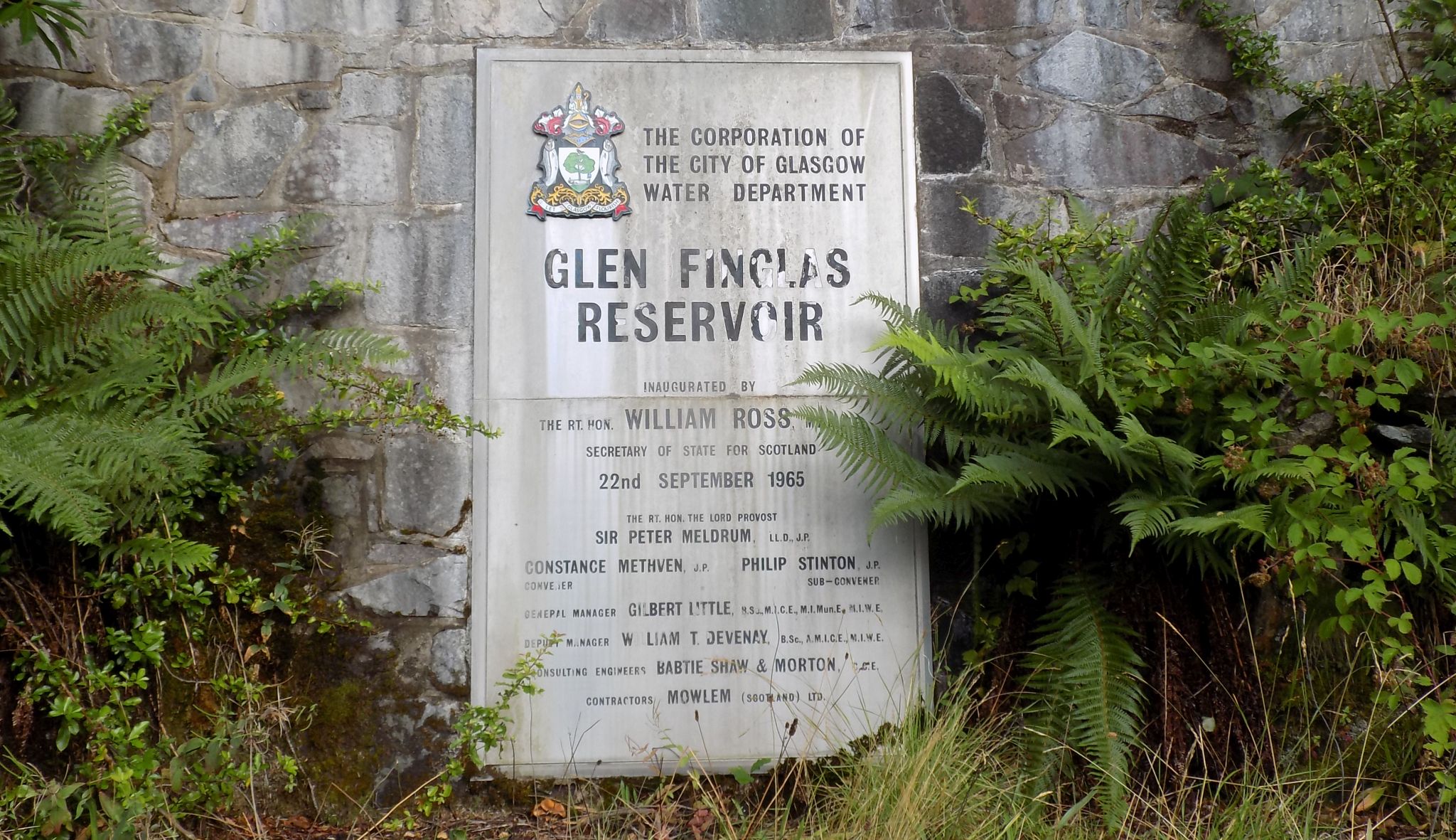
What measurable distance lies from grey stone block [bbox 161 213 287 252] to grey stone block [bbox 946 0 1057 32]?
2.46 metres

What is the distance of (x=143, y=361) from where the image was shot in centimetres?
309

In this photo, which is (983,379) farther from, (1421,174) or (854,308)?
(1421,174)

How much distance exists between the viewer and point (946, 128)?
361 cm

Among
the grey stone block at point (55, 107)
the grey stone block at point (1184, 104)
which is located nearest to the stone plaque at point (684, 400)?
the grey stone block at point (1184, 104)

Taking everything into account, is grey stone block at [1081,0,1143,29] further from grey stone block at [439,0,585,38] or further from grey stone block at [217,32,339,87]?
grey stone block at [217,32,339,87]

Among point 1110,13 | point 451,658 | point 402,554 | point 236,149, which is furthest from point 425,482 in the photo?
point 1110,13

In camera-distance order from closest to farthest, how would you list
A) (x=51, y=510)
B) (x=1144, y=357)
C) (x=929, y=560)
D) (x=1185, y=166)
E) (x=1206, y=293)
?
(x=51, y=510)
(x=1144, y=357)
(x=1206, y=293)
(x=929, y=560)
(x=1185, y=166)

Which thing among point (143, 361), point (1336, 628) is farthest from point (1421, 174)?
point (143, 361)

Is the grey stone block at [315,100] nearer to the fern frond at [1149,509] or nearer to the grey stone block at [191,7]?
the grey stone block at [191,7]

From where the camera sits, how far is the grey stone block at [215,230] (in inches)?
137

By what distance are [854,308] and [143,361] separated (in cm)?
221

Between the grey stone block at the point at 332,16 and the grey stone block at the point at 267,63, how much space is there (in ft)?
0.22

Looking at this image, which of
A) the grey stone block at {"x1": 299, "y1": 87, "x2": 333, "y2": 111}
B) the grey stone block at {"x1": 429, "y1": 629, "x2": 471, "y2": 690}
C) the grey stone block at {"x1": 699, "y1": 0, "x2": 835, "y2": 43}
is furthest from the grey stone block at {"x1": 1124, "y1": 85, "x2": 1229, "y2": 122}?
the grey stone block at {"x1": 429, "y1": 629, "x2": 471, "y2": 690}

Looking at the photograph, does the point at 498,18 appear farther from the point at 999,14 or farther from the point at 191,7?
the point at 999,14
